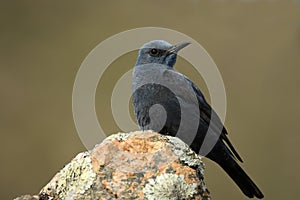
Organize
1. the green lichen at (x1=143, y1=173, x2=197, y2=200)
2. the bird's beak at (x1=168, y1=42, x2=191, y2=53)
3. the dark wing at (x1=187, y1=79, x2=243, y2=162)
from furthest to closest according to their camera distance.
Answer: the bird's beak at (x1=168, y1=42, x2=191, y2=53) → the dark wing at (x1=187, y1=79, x2=243, y2=162) → the green lichen at (x1=143, y1=173, x2=197, y2=200)

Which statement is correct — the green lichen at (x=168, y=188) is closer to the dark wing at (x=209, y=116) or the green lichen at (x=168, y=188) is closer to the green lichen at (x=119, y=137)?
the green lichen at (x=119, y=137)

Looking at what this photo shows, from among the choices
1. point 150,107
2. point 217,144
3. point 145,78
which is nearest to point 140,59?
point 145,78

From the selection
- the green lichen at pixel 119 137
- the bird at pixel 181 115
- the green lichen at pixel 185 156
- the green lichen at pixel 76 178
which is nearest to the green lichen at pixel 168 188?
the green lichen at pixel 185 156

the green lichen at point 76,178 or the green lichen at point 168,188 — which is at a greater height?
the green lichen at point 76,178

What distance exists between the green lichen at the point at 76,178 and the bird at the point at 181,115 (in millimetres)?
2095

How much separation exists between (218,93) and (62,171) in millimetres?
3004

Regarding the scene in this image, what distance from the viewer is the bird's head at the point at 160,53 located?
7.38 m

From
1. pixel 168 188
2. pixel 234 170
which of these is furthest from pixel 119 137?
pixel 234 170

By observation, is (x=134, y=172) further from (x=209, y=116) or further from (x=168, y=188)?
(x=209, y=116)

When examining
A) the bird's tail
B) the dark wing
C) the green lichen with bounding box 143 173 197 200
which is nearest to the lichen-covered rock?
the green lichen with bounding box 143 173 197 200

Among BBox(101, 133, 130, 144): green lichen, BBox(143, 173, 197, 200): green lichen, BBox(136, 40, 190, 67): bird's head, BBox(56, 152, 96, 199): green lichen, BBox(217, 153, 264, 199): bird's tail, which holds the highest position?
BBox(136, 40, 190, 67): bird's head

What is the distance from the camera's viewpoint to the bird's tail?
6.43m

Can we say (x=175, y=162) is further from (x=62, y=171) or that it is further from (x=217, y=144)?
(x=217, y=144)

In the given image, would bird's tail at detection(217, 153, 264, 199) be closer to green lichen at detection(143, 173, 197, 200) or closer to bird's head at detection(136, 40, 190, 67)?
bird's head at detection(136, 40, 190, 67)
